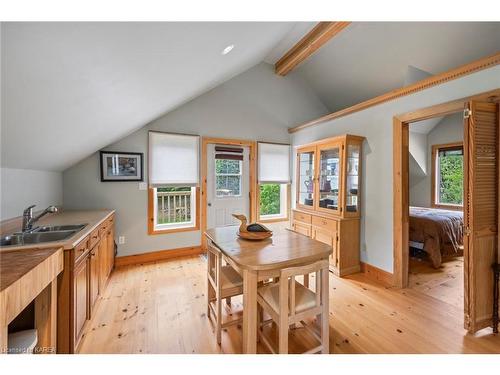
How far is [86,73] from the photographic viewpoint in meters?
1.23

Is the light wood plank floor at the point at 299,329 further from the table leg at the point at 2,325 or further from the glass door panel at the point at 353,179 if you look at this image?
the glass door panel at the point at 353,179

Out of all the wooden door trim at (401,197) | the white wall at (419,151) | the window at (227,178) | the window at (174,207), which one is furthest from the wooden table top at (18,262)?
the white wall at (419,151)

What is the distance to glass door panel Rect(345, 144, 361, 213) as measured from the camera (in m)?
2.97

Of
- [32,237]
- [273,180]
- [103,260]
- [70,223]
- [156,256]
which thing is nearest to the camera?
[32,237]

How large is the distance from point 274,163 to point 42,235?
3.40 meters

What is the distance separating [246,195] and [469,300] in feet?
9.96

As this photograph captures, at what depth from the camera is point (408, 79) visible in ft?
10.7

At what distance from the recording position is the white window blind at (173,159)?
332 centimetres

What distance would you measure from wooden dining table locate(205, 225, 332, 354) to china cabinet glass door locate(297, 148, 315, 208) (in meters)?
1.84

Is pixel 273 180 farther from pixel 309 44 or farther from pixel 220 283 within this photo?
pixel 220 283

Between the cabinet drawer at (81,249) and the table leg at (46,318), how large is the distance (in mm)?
206

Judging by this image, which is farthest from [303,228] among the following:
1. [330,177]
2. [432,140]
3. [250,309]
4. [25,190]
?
[432,140]
